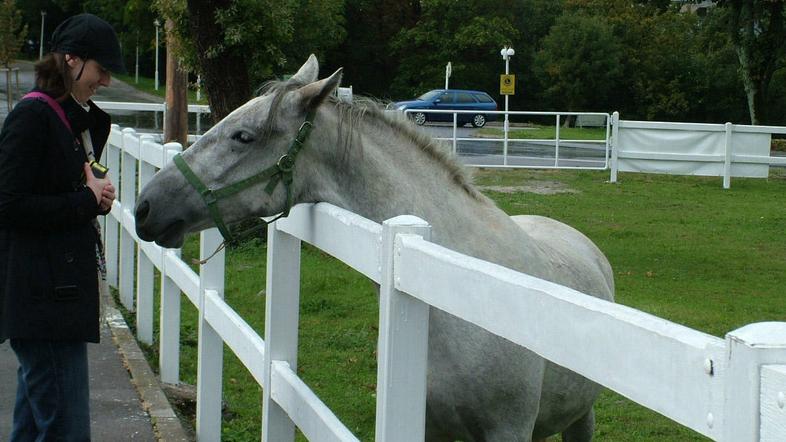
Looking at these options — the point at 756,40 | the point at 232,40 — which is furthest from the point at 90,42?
the point at 756,40

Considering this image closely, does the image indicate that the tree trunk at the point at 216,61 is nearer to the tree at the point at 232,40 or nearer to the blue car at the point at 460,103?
the tree at the point at 232,40

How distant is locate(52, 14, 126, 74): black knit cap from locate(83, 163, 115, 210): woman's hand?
373 mm

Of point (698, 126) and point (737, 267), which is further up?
point (698, 126)

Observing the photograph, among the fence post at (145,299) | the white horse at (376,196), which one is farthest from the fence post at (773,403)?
the fence post at (145,299)

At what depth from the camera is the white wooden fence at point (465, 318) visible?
1268 mm

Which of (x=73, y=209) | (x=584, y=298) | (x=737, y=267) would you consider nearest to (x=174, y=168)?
(x=73, y=209)

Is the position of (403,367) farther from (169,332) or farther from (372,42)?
(372,42)

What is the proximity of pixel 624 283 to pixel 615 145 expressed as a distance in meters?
10.5

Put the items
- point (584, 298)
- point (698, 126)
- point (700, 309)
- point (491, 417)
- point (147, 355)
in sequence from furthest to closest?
point (698, 126) < point (700, 309) < point (147, 355) < point (491, 417) < point (584, 298)

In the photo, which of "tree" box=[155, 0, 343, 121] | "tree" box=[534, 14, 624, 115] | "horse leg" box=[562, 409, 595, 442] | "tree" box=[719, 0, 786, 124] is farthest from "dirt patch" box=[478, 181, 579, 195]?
"tree" box=[534, 14, 624, 115]

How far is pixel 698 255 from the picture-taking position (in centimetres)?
1196

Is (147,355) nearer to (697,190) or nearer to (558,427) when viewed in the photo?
(558,427)

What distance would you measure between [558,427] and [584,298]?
277 centimetres

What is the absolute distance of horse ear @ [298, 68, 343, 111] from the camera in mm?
3524
